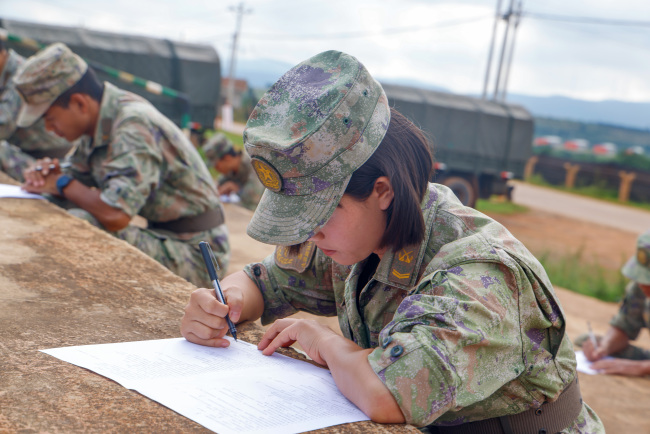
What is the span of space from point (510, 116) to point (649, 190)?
759cm

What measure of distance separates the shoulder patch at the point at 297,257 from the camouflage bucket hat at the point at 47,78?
179 centimetres

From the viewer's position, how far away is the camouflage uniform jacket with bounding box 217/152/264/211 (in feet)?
22.2

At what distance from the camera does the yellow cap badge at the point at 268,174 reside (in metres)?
1.25

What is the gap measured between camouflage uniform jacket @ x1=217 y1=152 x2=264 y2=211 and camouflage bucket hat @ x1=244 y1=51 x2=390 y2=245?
549 cm

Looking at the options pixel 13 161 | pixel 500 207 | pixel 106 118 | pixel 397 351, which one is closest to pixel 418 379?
pixel 397 351

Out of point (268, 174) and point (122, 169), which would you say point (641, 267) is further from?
point (268, 174)

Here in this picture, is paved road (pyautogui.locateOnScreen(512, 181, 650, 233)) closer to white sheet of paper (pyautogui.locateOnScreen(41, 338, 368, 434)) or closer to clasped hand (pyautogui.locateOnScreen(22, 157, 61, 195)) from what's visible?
clasped hand (pyautogui.locateOnScreen(22, 157, 61, 195))

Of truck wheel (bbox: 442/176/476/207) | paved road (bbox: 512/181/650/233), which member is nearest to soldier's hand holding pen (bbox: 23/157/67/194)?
truck wheel (bbox: 442/176/476/207)

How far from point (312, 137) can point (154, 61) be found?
887 centimetres

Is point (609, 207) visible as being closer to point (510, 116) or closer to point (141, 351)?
point (510, 116)

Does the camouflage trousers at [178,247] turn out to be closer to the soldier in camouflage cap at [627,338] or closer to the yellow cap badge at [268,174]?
the yellow cap badge at [268,174]

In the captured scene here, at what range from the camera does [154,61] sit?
31.1 ft

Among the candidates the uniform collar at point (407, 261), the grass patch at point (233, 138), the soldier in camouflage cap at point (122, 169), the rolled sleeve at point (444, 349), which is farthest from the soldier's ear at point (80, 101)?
the grass patch at point (233, 138)

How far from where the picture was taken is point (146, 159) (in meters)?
2.91
